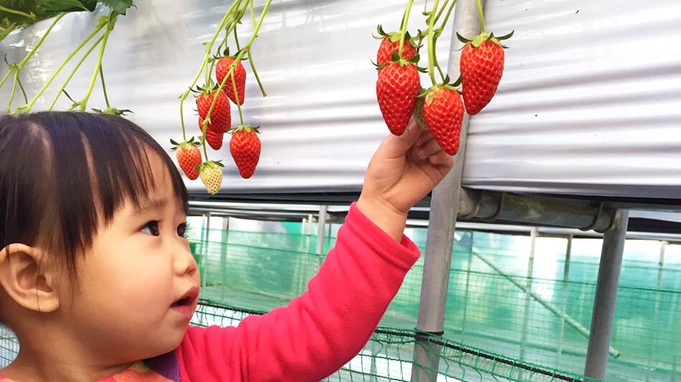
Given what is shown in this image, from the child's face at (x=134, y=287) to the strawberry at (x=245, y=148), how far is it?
1.58ft

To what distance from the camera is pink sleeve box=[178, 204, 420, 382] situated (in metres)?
0.61

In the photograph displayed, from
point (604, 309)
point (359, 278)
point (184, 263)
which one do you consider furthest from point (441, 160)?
point (604, 309)

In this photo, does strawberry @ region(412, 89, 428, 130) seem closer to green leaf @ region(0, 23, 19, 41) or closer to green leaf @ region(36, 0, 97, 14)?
green leaf @ region(36, 0, 97, 14)

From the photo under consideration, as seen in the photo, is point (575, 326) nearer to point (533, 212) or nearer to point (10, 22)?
point (533, 212)

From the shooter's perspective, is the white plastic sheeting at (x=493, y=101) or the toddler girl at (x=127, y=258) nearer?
the toddler girl at (x=127, y=258)

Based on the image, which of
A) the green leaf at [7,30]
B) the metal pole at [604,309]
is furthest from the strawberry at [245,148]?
the green leaf at [7,30]

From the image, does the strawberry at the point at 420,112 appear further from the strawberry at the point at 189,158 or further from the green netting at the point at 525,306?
the green netting at the point at 525,306

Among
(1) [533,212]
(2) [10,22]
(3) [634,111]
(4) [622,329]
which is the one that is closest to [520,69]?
(3) [634,111]

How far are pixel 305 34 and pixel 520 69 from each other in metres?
0.43

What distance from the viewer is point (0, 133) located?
0.60 metres

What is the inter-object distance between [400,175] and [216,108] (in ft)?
1.73

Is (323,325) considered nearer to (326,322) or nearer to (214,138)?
(326,322)

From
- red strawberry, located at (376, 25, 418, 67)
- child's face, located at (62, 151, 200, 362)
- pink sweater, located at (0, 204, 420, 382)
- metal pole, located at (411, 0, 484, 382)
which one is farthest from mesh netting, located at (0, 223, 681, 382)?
red strawberry, located at (376, 25, 418, 67)

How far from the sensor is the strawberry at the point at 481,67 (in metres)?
0.51
